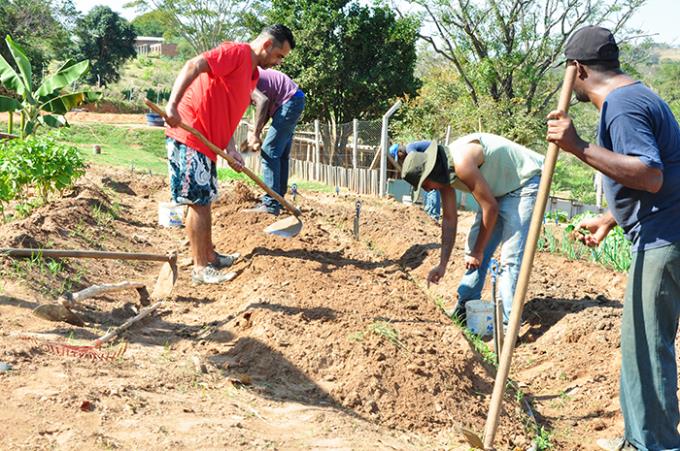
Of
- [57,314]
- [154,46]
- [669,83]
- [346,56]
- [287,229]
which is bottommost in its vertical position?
[57,314]

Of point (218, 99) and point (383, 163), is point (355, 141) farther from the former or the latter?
point (218, 99)

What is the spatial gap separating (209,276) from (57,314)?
1.71 meters

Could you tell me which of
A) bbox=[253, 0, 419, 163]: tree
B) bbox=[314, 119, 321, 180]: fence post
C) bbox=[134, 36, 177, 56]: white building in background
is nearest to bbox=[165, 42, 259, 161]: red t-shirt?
bbox=[314, 119, 321, 180]: fence post

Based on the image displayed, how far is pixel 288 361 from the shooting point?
13.5 feet

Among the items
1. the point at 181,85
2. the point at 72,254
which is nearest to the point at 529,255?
the point at 72,254

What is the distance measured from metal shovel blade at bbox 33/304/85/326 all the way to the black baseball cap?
305 cm

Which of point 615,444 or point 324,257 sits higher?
point 324,257

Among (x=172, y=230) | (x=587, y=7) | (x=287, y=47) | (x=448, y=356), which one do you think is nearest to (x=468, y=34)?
(x=587, y=7)

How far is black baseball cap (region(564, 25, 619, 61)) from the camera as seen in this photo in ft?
10.1

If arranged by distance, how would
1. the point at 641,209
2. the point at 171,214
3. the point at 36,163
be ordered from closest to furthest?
the point at 641,209 < the point at 36,163 < the point at 171,214

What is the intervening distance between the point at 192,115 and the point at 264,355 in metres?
2.27

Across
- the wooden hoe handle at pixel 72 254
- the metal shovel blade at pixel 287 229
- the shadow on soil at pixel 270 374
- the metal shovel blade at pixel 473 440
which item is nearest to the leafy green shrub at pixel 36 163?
the metal shovel blade at pixel 287 229

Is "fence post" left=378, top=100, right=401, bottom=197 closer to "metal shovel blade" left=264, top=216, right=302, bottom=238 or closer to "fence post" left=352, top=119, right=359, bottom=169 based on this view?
"fence post" left=352, top=119, right=359, bottom=169

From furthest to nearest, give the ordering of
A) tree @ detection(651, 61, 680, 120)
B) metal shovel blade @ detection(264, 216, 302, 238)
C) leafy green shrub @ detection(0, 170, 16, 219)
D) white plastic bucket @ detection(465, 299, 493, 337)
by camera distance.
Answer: tree @ detection(651, 61, 680, 120) → leafy green shrub @ detection(0, 170, 16, 219) → metal shovel blade @ detection(264, 216, 302, 238) → white plastic bucket @ detection(465, 299, 493, 337)
